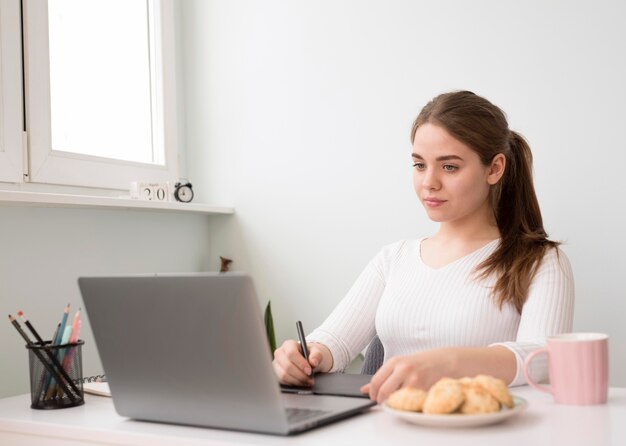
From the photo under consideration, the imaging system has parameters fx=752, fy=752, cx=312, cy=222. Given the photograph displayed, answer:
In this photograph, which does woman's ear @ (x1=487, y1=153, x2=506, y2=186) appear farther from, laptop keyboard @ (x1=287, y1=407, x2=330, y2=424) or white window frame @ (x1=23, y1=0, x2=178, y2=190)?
white window frame @ (x1=23, y1=0, x2=178, y2=190)

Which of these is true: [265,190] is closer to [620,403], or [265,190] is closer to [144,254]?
[144,254]

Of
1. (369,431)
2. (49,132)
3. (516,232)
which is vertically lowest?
(369,431)

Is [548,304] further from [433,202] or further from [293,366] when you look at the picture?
[293,366]

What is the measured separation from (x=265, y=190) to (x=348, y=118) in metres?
0.39

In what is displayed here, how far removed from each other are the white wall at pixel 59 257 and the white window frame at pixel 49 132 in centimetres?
12

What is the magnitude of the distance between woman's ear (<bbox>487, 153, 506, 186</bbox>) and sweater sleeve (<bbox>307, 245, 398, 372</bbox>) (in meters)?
0.32

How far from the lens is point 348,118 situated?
7.97 ft

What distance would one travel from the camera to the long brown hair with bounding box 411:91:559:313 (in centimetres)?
163

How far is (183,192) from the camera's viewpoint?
252cm

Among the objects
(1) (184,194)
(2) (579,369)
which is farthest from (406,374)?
(1) (184,194)

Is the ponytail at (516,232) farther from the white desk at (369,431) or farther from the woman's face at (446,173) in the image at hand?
the white desk at (369,431)

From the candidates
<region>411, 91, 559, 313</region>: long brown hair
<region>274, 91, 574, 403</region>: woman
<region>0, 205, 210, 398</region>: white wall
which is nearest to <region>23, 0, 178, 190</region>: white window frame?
<region>0, 205, 210, 398</region>: white wall

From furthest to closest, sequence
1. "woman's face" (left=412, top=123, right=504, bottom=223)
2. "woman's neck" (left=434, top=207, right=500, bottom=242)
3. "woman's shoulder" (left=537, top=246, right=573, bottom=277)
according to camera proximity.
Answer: "woman's neck" (left=434, top=207, right=500, bottom=242) < "woman's face" (left=412, top=123, right=504, bottom=223) < "woman's shoulder" (left=537, top=246, right=573, bottom=277)

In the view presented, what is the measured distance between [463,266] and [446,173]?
0.72 ft
